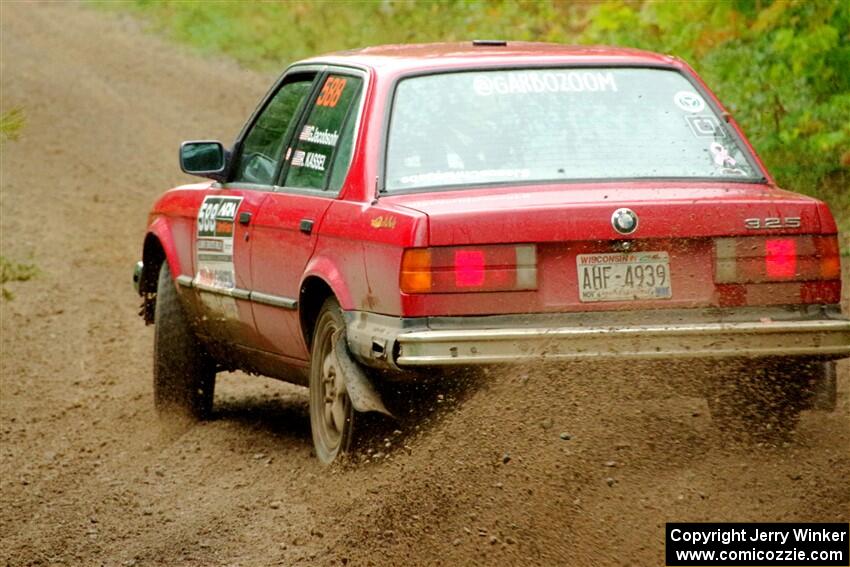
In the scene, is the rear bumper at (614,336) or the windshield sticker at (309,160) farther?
the windshield sticker at (309,160)

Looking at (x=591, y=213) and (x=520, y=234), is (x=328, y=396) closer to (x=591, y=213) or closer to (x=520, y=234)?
(x=520, y=234)

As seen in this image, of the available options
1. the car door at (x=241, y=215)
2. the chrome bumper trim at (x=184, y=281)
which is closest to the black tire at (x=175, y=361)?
the chrome bumper trim at (x=184, y=281)

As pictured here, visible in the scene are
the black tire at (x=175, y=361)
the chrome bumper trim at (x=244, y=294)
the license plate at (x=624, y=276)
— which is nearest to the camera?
the license plate at (x=624, y=276)

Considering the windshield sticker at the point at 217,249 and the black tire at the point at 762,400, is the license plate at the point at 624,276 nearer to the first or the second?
the black tire at the point at 762,400

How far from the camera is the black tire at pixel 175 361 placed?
8078 mm

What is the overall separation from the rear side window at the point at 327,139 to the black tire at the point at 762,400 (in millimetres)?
1711

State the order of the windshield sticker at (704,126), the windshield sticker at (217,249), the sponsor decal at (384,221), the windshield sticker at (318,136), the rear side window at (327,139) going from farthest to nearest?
the windshield sticker at (217,249), the windshield sticker at (318,136), the rear side window at (327,139), the windshield sticker at (704,126), the sponsor decal at (384,221)

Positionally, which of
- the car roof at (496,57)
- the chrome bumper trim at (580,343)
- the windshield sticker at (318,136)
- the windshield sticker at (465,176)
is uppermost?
the car roof at (496,57)

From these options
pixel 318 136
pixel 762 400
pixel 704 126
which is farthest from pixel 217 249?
pixel 762 400

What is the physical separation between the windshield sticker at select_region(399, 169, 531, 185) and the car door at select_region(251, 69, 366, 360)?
45 centimetres

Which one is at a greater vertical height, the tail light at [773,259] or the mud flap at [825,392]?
the tail light at [773,259]

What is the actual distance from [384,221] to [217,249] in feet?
6.75

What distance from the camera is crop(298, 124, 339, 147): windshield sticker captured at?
21.2 feet

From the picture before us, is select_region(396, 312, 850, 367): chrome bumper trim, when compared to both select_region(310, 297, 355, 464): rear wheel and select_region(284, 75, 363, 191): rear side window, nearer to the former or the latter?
select_region(310, 297, 355, 464): rear wheel
